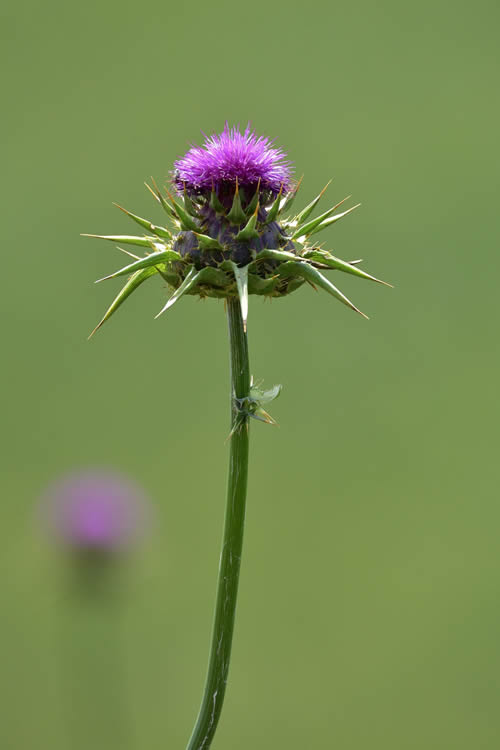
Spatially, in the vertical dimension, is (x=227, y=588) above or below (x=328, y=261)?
below

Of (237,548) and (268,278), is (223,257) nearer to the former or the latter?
(268,278)

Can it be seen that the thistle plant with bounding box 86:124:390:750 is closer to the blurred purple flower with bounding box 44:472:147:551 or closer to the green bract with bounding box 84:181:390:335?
the green bract with bounding box 84:181:390:335

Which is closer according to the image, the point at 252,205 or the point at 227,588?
the point at 227,588

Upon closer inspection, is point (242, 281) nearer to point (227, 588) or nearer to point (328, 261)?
point (328, 261)

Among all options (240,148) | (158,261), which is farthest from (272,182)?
(158,261)

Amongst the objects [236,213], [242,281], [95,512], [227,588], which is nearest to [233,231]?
[236,213]

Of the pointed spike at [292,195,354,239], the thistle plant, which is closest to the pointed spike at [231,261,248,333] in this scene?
the thistle plant
